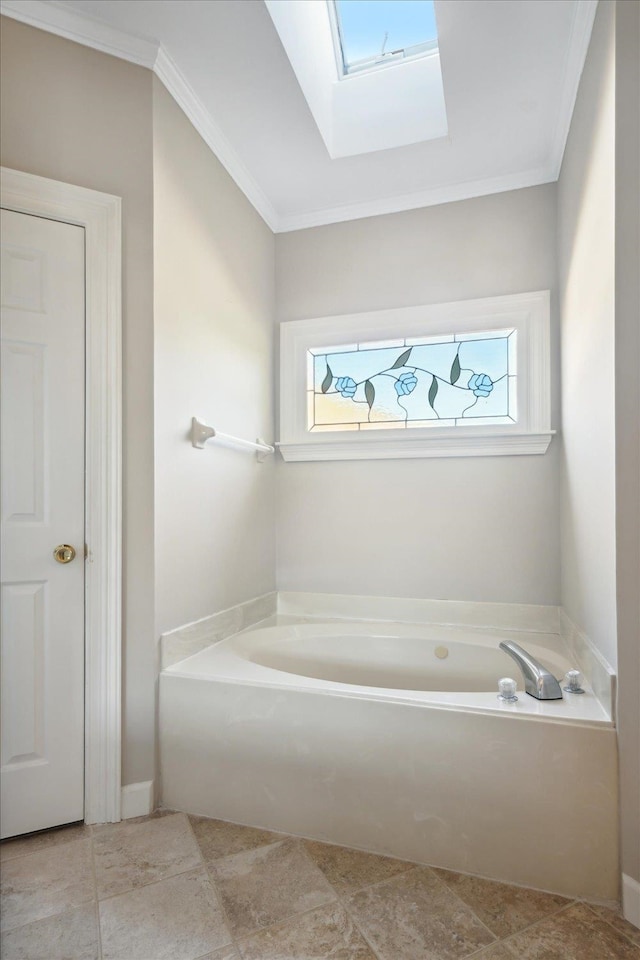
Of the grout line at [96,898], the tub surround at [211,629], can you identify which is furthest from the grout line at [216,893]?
the tub surround at [211,629]

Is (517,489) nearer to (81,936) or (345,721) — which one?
(345,721)

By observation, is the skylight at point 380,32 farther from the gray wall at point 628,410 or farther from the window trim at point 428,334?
the window trim at point 428,334

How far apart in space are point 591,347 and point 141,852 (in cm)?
205

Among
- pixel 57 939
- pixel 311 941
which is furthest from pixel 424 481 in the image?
pixel 57 939

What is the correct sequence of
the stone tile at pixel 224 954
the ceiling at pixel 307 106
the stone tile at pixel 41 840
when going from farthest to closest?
the ceiling at pixel 307 106 → the stone tile at pixel 41 840 → the stone tile at pixel 224 954

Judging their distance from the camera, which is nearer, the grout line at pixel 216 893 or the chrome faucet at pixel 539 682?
the grout line at pixel 216 893

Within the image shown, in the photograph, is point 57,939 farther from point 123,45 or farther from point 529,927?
point 123,45

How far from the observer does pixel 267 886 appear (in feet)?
4.91

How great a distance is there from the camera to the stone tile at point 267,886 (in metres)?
1.39

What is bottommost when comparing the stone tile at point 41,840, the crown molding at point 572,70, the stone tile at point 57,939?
the stone tile at point 57,939

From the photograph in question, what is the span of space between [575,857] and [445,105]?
8.25ft

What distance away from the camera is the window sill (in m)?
2.46

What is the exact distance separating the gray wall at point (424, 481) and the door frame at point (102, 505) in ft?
3.87

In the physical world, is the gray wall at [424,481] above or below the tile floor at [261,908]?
above
